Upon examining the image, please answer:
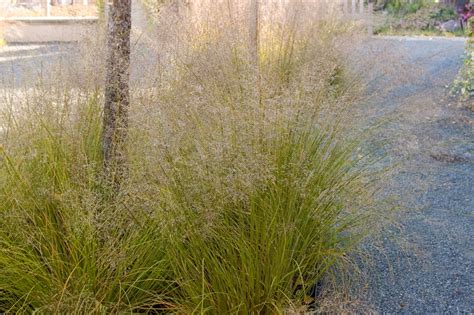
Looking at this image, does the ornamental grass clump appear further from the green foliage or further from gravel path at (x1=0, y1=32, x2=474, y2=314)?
the green foliage

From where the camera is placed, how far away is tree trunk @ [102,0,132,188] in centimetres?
235

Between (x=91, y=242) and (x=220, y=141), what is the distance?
0.54 metres

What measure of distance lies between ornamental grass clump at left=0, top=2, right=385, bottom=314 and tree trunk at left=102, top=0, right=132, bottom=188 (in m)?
0.07

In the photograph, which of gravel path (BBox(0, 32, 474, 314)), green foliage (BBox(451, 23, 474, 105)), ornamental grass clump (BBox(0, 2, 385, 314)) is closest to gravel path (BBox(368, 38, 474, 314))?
gravel path (BBox(0, 32, 474, 314))

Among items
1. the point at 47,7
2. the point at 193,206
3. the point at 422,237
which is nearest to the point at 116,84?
the point at 193,206

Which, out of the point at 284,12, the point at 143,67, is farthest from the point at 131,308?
the point at 284,12

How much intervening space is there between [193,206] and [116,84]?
77 centimetres

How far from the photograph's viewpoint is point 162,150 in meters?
1.96

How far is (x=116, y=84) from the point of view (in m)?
2.44

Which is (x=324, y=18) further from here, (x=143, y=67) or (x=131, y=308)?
(x=131, y=308)

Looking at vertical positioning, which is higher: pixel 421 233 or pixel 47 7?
pixel 47 7

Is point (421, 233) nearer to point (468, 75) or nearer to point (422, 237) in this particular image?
point (422, 237)

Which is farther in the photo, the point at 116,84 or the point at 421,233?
the point at 421,233

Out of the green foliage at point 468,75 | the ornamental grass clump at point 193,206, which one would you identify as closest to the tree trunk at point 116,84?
the ornamental grass clump at point 193,206
